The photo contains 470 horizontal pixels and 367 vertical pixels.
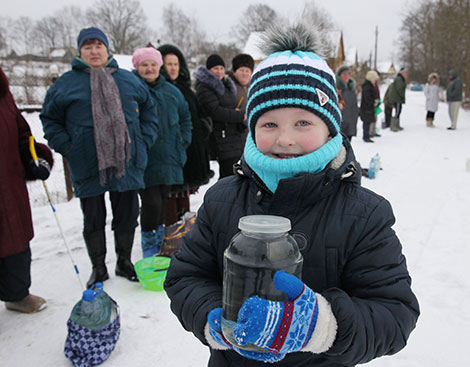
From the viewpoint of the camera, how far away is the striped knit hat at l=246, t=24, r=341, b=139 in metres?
1.24

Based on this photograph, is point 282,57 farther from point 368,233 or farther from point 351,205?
point 368,233

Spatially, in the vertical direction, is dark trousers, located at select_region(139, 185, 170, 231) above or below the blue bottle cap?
above

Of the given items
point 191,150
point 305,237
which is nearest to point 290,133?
point 305,237

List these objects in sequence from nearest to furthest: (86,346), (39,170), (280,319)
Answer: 1. (280,319)
2. (86,346)
3. (39,170)

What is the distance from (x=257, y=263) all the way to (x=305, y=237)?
1.01ft

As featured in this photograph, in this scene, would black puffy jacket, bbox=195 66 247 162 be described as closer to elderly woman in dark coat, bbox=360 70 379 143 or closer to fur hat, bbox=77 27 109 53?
fur hat, bbox=77 27 109 53

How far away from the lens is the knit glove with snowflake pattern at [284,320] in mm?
859

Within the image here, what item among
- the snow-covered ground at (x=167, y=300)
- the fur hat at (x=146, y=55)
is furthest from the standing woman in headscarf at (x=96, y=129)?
the snow-covered ground at (x=167, y=300)

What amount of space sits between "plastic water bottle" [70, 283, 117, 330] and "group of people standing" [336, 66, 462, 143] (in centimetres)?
585

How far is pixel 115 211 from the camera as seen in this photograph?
350 centimetres

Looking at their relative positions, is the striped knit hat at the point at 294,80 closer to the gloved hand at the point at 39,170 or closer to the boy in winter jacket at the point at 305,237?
the boy in winter jacket at the point at 305,237

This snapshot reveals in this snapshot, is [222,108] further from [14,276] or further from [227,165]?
[14,276]

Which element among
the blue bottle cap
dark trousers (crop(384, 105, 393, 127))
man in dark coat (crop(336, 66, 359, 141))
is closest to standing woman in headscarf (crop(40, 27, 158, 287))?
the blue bottle cap

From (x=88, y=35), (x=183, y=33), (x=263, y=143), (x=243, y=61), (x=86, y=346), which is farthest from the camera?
(x=183, y=33)
